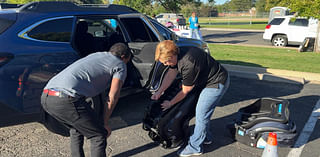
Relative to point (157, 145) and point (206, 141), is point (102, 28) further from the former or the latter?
point (206, 141)

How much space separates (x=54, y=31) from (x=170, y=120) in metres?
2.07

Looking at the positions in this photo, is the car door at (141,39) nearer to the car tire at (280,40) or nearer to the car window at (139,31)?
the car window at (139,31)

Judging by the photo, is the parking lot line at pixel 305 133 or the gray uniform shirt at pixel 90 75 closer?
the gray uniform shirt at pixel 90 75

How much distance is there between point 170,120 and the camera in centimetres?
331

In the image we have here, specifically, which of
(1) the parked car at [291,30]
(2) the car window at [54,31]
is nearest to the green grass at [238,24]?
(1) the parked car at [291,30]

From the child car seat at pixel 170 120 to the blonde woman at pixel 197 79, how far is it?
14cm

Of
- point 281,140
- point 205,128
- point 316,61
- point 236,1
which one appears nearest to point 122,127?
point 205,128

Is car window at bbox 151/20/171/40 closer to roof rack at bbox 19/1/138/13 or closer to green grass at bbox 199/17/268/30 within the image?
roof rack at bbox 19/1/138/13

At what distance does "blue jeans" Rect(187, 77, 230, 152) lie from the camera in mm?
3139

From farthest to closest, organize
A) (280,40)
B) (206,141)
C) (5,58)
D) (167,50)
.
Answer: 1. (280,40)
2. (206,141)
3. (5,58)
4. (167,50)

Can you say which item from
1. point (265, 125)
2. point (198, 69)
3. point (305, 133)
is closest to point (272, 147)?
point (265, 125)

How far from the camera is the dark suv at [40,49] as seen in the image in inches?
123

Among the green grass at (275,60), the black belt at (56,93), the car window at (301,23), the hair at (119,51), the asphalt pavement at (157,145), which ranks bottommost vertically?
the asphalt pavement at (157,145)

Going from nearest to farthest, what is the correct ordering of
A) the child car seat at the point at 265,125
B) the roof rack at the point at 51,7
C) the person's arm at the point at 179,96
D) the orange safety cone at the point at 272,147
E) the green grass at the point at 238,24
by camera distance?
the orange safety cone at the point at 272,147
the person's arm at the point at 179,96
the child car seat at the point at 265,125
the roof rack at the point at 51,7
the green grass at the point at 238,24
